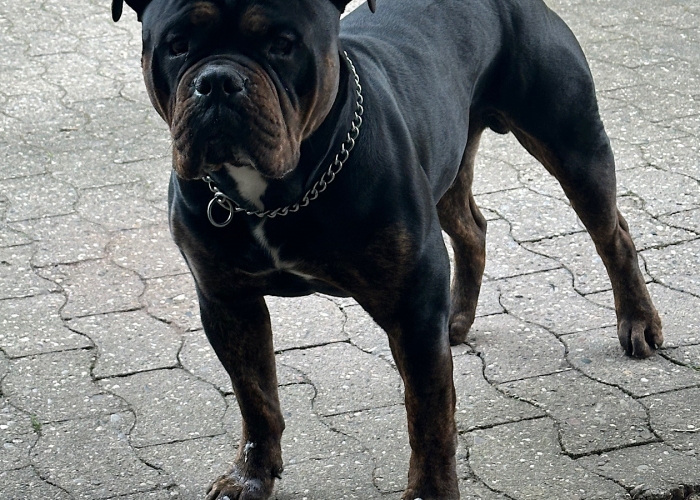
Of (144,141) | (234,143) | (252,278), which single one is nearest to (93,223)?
(144,141)

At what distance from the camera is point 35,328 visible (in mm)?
4227

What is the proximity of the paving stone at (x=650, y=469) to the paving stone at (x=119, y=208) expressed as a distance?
2479mm

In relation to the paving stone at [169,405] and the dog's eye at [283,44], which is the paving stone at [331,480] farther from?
the dog's eye at [283,44]

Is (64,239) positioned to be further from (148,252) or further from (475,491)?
(475,491)

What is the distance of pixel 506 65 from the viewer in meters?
3.69

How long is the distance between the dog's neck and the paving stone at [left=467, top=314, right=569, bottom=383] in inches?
53.4

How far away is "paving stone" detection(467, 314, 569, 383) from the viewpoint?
3.90 metres

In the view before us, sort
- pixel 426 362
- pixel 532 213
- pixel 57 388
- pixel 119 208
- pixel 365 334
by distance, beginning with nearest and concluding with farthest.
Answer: pixel 426 362, pixel 57 388, pixel 365 334, pixel 532 213, pixel 119 208

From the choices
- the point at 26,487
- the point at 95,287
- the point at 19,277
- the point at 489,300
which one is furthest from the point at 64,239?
the point at 489,300

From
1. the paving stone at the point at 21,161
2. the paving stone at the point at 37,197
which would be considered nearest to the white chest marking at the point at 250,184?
the paving stone at the point at 37,197

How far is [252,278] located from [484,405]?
113 centimetres

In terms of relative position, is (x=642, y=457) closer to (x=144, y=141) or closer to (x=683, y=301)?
(x=683, y=301)

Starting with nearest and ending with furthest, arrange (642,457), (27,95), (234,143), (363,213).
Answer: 1. (234,143)
2. (363,213)
3. (642,457)
4. (27,95)

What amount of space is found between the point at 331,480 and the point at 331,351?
0.79m
